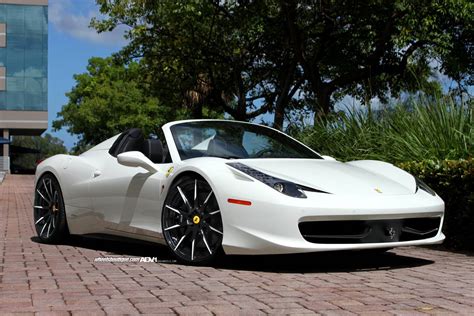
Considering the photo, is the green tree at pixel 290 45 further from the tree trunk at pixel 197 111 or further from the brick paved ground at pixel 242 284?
the brick paved ground at pixel 242 284

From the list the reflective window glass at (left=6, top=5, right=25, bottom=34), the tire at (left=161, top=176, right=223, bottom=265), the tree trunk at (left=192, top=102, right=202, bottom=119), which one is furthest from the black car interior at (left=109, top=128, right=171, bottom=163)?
the reflective window glass at (left=6, top=5, right=25, bottom=34)

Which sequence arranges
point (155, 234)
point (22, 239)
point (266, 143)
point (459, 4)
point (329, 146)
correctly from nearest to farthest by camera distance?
point (155, 234) → point (266, 143) → point (22, 239) → point (329, 146) → point (459, 4)

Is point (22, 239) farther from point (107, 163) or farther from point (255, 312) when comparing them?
point (255, 312)

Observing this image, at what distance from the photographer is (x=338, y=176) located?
5.77 m

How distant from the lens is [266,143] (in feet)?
22.3

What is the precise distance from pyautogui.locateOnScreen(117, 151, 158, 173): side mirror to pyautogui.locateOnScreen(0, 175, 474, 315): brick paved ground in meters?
0.85

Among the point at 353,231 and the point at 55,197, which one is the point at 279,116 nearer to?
the point at 55,197

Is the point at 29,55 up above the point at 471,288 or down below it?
above

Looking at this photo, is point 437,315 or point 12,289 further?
point 12,289

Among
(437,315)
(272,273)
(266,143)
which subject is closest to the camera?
(437,315)

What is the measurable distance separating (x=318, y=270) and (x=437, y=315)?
5.89 ft

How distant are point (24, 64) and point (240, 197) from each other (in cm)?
5949

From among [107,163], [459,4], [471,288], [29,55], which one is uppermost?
[29,55]

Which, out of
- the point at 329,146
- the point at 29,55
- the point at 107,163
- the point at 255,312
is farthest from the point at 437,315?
the point at 29,55
